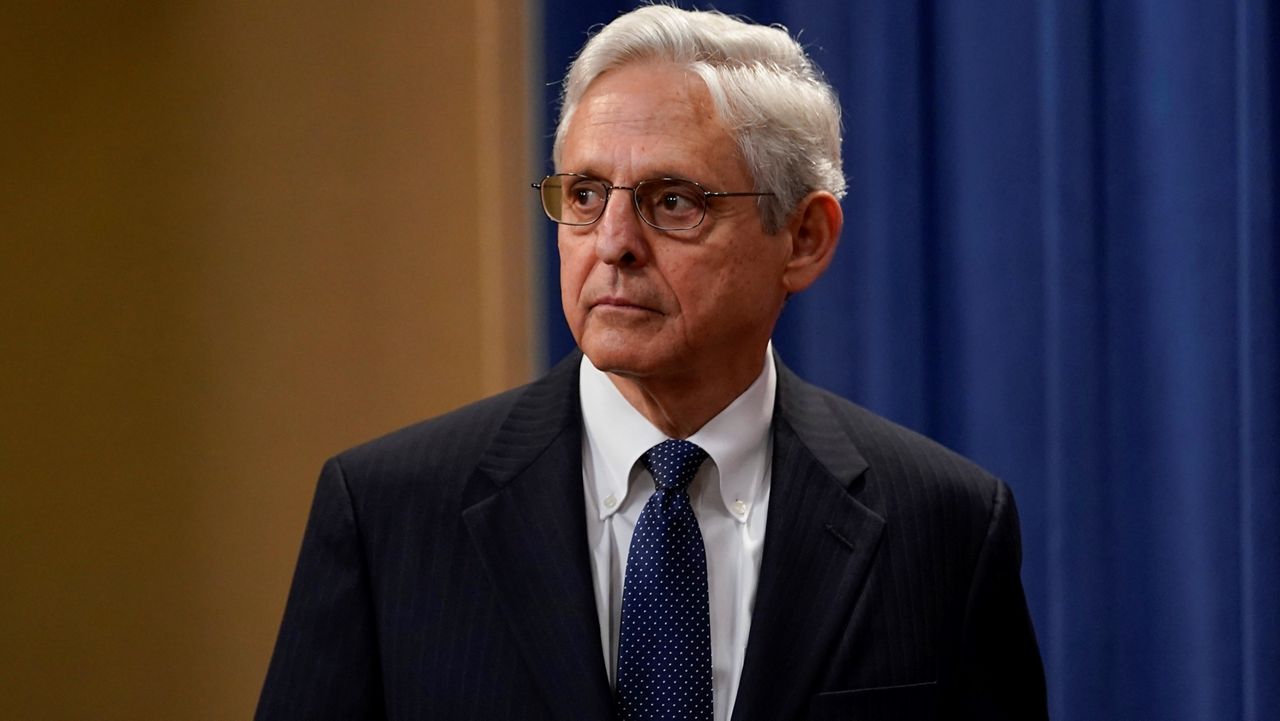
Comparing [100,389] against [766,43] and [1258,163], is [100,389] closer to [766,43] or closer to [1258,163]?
[766,43]

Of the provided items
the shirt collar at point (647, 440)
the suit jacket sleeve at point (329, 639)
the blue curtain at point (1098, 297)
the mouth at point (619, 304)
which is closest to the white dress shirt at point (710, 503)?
the shirt collar at point (647, 440)

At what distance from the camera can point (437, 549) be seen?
1454 millimetres

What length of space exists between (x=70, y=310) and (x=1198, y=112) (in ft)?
6.25

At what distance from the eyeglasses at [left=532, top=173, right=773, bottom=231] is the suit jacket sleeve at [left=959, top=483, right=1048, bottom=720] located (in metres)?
0.48

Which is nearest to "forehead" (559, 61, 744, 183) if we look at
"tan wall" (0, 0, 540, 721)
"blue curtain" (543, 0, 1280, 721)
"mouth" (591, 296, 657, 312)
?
"mouth" (591, 296, 657, 312)

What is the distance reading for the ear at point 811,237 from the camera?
62.6 inches

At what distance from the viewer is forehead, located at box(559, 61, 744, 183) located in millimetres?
1445

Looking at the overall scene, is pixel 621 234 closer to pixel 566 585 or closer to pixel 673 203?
pixel 673 203

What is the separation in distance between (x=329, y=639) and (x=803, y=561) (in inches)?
19.1

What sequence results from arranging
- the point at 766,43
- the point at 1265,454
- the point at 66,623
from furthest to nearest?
the point at 66,623 < the point at 1265,454 < the point at 766,43

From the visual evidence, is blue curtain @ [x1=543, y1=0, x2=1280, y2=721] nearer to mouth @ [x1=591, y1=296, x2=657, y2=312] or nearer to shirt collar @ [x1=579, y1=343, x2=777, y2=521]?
shirt collar @ [x1=579, y1=343, x2=777, y2=521]

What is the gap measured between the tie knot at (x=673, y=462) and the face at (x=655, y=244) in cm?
7

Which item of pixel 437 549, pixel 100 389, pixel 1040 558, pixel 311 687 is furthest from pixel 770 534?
pixel 100 389

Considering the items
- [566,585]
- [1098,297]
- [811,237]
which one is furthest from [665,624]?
[1098,297]
